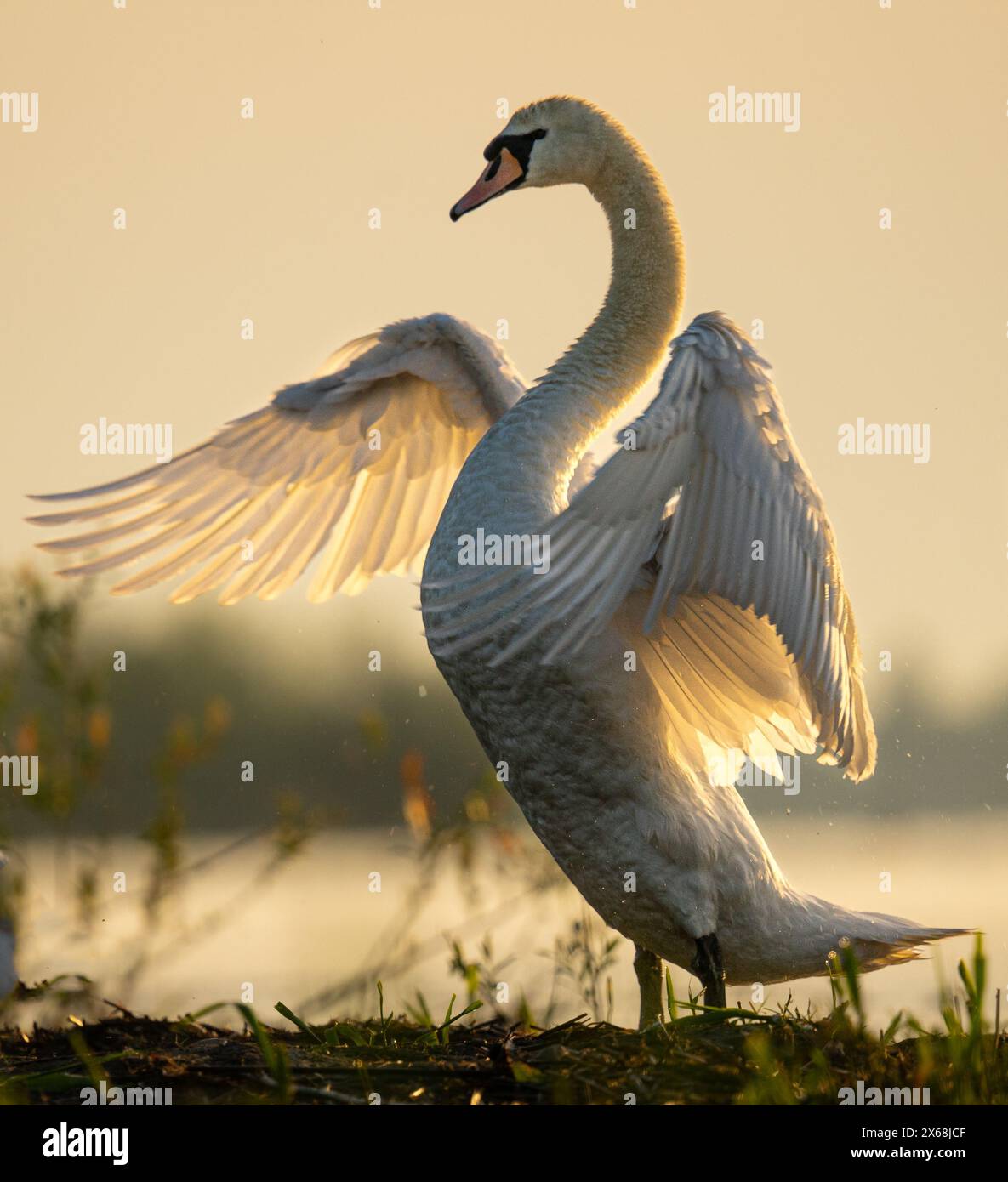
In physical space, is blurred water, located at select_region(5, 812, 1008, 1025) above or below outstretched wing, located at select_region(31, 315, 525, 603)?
below

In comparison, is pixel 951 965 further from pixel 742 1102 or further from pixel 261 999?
pixel 261 999

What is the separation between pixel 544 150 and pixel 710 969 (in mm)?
2984

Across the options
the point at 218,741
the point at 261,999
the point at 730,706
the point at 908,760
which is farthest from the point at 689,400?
the point at 261,999

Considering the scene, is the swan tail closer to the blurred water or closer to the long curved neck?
the blurred water

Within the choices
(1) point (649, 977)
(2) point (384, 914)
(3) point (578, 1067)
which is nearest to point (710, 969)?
(1) point (649, 977)

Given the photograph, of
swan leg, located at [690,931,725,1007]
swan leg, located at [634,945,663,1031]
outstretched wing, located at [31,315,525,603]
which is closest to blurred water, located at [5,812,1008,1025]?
swan leg, located at [634,945,663,1031]

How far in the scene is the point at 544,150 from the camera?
5883 millimetres

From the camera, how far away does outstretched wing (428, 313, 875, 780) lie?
433cm

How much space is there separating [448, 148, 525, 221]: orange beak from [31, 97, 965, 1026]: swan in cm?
1

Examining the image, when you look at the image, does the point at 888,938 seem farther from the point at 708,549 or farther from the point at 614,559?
the point at 614,559

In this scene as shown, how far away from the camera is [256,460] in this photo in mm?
6352

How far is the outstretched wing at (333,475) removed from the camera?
20.3ft

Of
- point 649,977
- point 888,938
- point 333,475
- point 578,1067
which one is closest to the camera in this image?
point 578,1067

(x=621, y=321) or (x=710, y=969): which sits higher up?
(x=621, y=321)
